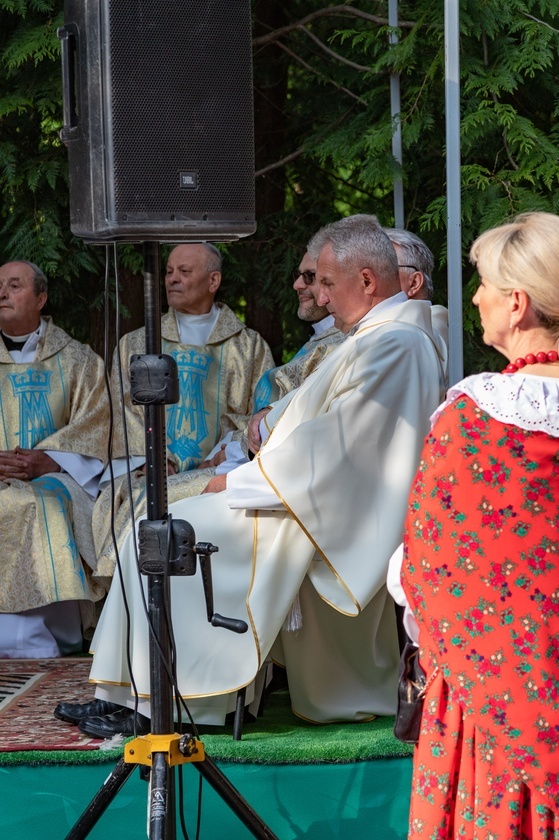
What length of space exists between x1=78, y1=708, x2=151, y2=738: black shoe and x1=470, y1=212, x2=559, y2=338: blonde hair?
196 centimetres

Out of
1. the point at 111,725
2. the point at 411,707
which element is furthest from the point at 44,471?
the point at 411,707

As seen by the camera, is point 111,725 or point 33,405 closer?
point 111,725

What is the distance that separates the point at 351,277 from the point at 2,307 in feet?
7.19

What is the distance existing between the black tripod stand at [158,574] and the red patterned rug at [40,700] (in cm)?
68

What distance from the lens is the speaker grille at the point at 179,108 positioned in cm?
273

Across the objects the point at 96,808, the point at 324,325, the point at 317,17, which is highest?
the point at 317,17

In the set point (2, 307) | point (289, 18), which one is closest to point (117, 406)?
point (2, 307)

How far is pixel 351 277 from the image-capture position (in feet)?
13.1

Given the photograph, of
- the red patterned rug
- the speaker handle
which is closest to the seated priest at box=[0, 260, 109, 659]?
the red patterned rug

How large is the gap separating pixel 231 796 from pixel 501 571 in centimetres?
105

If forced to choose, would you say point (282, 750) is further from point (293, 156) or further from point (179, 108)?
point (293, 156)

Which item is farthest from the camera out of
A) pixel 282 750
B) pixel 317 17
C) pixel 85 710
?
pixel 317 17

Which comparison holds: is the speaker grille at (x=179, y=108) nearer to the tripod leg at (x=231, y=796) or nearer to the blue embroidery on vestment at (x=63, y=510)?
the tripod leg at (x=231, y=796)

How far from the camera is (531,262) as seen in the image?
221cm
